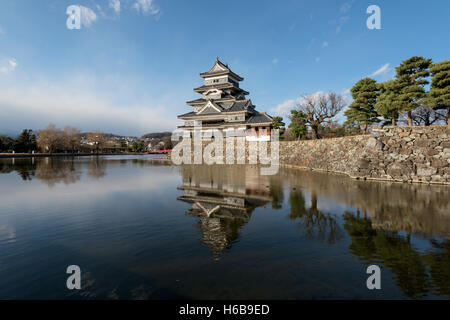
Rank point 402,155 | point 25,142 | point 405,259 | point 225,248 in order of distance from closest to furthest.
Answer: point 405,259 < point 225,248 < point 402,155 < point 25,142

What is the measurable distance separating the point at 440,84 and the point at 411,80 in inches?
96.3

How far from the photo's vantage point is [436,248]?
14.2 feet

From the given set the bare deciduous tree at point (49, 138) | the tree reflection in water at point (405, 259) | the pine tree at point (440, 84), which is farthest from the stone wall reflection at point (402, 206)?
the bare deciduous tree at point (49, 138)

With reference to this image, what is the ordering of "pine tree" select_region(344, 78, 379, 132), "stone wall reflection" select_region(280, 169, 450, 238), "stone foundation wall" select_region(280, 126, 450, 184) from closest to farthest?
"stone wall reflection" select_region(280, 169, 450, 238) → "stone foundation wall" select_region(280, 126, 450, 184) → "pine tree" select_region(344, 78, 379, 132)

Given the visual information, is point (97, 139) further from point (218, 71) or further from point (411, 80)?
point (411, 80)

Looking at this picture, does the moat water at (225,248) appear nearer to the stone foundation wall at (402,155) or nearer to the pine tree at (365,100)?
the stone foundation wall at (402,155)

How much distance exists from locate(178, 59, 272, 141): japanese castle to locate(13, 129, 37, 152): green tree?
43.8 metres

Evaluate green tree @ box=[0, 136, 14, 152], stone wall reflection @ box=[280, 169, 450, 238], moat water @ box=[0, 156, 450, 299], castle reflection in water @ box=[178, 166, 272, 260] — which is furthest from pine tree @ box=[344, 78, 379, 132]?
green tree @ box=[0, 136, 14, 152]

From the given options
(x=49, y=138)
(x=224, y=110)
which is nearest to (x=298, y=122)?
(x=224, y=110)

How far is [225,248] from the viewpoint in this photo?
4367 millimetres

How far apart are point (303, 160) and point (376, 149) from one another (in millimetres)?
9586

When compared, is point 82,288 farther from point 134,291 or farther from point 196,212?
point 196,212

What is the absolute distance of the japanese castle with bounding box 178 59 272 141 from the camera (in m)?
29.5

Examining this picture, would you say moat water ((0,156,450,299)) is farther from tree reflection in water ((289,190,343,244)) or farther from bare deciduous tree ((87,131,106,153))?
bare deciduous tree ((87,131,106,153))
